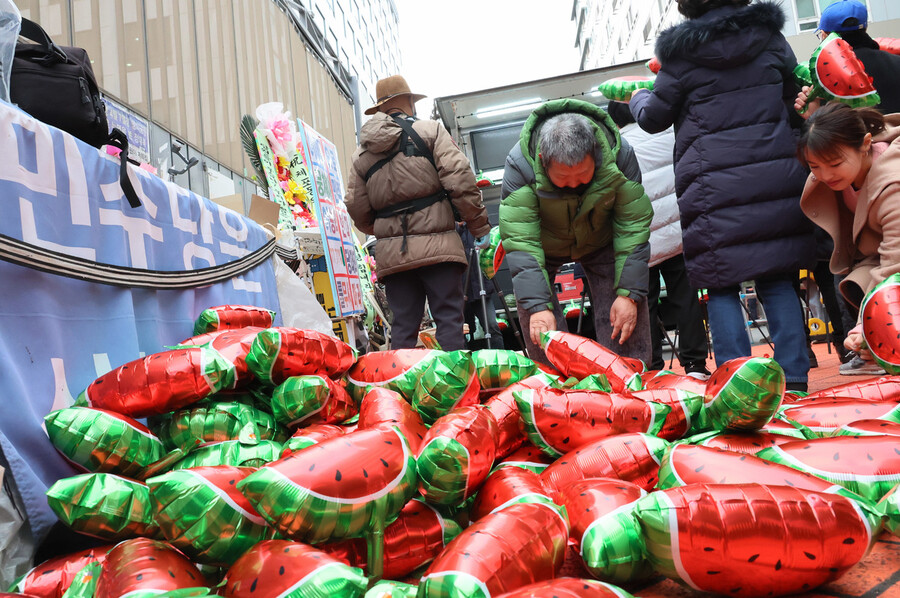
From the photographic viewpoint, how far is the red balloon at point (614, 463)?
38.7 inches

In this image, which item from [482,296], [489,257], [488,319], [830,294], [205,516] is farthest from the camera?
[488,319]

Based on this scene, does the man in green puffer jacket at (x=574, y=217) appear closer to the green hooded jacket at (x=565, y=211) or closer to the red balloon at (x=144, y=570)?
the green hooded jacket at (x=565, y=211)

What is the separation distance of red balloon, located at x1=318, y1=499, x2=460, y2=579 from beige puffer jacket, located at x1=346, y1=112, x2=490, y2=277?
68.5 inches

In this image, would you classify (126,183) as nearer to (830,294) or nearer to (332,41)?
(830,294)

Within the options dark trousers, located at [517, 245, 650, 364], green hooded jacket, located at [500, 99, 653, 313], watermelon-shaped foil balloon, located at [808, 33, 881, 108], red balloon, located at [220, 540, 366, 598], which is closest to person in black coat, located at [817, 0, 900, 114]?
watermelon-shaped foil balloon, located at [808, 33, 881, 108]

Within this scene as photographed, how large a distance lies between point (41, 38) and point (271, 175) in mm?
2669

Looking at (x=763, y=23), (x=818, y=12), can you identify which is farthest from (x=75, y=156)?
(x=818, y=12)

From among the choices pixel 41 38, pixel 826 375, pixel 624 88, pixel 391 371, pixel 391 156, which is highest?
pixel 624 88

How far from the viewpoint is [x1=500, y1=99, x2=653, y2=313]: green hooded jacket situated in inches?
85.3

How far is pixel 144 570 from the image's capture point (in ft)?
2.33

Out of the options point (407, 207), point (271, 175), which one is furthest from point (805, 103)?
point (271, 175)

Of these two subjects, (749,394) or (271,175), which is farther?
(271,175)

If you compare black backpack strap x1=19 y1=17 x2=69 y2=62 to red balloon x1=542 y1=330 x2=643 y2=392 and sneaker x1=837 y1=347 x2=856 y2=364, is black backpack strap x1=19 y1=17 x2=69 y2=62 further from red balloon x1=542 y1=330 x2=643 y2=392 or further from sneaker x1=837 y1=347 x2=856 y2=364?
sneaker x1=837 y1=347 x2=856 y2=364

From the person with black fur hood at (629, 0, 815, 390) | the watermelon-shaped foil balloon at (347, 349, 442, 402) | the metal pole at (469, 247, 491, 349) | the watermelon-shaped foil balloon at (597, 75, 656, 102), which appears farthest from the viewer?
the metal pole at (469, 247, 491, 349)
